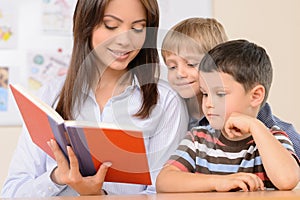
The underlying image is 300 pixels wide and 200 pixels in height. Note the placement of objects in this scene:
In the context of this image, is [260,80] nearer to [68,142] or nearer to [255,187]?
[255,187]

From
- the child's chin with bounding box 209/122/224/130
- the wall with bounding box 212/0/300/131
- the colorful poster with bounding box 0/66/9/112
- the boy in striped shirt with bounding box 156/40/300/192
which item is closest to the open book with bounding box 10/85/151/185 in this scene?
the boy in striped shirt with bounding box 156/40/300/192

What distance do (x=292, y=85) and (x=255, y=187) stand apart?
181cm

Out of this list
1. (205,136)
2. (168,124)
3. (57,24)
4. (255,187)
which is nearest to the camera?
(255,187)

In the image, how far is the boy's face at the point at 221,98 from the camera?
1242mm

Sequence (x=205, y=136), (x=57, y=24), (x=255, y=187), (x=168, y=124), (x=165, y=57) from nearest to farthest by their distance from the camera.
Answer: (x=255, y=187), (x=205, y=136), (x=168, y=124), (x=165, y=57), (x=57, y=24)

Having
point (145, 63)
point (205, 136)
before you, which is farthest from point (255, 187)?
point (145, 63)

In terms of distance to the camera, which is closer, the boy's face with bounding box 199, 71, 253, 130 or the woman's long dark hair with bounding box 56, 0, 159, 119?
the boy's face with bounding box 199, 71, 253, 130

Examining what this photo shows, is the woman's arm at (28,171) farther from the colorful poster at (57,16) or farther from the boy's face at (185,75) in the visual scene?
the colorful poster at (57,16)

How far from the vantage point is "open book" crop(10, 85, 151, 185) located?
3.32 feet

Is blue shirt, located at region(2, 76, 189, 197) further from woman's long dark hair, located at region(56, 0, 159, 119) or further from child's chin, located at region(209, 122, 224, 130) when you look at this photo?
child's chin, located at region(209, 122, 224, 130)

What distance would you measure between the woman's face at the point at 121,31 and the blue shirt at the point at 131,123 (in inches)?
4.6

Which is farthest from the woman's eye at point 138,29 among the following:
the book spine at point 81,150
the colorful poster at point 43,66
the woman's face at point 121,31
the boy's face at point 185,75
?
the colorful poster at point 43,66

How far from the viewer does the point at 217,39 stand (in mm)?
1551

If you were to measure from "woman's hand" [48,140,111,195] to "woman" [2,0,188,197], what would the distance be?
0.36 ft
